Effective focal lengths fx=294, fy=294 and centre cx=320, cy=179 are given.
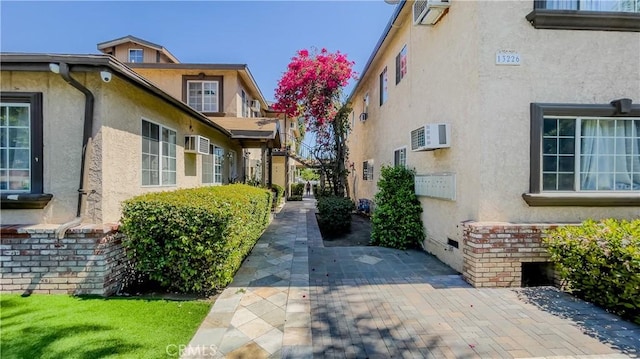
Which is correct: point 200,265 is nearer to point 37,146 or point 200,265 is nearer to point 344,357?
point 344,357

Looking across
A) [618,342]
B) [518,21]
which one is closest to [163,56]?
[518,21]

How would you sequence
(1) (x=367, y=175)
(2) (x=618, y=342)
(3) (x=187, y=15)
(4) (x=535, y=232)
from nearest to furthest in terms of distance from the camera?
(2) (x=618, y=342)
(4) (x=535, y=232)
(3) (x=187, y=15)
(1) (x=367, y=175)

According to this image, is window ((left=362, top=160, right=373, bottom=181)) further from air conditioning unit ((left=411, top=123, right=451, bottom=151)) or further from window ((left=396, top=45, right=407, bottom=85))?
air conditioning unit ((left=411, top=123, right=451, bottom=151))

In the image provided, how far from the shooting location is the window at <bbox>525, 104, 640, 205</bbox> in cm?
557

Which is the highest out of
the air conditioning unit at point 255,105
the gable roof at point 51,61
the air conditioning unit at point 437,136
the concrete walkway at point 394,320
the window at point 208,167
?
the air conditioning unit at point 255,105

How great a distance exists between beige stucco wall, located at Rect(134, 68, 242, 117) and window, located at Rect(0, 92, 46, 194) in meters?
10.6

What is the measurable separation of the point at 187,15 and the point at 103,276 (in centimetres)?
→ 875

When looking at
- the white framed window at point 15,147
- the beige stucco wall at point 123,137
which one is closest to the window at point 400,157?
the beige stucco wall at point 123,137

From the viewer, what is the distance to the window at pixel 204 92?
15367mm

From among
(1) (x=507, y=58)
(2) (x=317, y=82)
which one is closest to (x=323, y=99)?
(2) (x=317, y=82)

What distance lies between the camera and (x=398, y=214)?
8.56m

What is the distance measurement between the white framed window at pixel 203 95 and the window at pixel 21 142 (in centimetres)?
1075

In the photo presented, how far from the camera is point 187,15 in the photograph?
9883 mm

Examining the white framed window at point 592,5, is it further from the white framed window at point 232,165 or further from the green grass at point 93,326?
the white framed window at point 232,165
